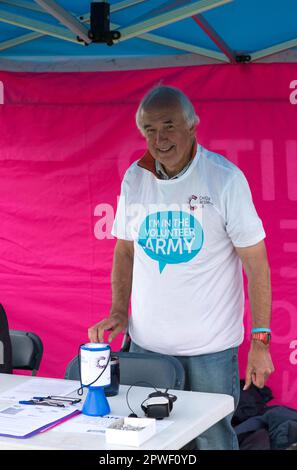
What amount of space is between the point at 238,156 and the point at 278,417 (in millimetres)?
1427

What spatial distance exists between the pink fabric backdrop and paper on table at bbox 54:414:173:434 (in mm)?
2242

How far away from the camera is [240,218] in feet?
8.28

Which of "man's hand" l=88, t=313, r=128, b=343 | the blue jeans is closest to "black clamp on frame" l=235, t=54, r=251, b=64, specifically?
"man's hand" l=88, t=313, r=128, b=343

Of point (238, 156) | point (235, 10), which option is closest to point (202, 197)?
point (235, 10)

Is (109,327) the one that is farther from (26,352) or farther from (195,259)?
(26,352)

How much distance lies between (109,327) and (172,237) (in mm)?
399

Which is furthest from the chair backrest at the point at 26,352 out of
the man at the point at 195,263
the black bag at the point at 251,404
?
the black bag at the point at 251,404

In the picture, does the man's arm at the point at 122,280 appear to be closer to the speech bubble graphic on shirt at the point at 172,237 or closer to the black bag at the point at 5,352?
the speech bubble graphic on shirt at the point at 172,237

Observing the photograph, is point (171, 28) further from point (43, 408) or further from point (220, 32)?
point (43, 408)

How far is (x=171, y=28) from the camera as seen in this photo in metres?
3.78

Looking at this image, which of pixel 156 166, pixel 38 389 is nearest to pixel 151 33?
pixel 156 166

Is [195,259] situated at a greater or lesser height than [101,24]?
lesser

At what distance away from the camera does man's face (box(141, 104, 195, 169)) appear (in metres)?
2.65

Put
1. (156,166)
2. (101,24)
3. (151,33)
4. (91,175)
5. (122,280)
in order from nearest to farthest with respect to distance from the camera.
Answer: (156,166) < (122,280) < (101,24) < (151,33) < (91,175)
